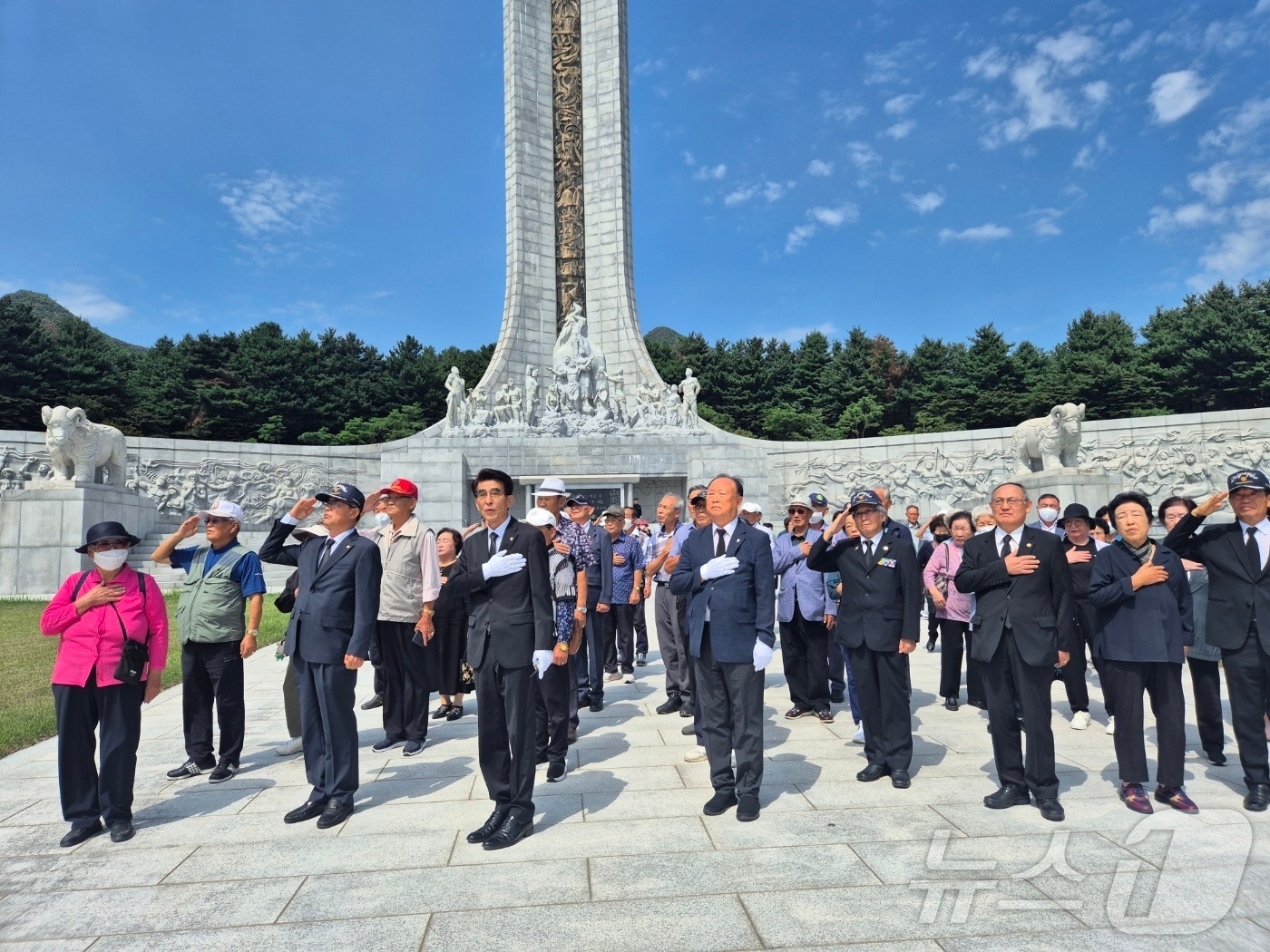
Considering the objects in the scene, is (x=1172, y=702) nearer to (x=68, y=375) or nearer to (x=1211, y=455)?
(x=1211, y=455)

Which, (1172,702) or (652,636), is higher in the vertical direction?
(1172,702)

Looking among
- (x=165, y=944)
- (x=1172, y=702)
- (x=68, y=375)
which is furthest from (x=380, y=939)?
(x=68, y=375)

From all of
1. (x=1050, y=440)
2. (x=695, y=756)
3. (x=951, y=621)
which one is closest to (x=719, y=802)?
(x=695, y=756)

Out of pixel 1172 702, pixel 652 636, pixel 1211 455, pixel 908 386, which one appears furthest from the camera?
pixel 908 386

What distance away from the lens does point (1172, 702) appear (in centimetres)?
399

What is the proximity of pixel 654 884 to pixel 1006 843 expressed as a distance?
171cm

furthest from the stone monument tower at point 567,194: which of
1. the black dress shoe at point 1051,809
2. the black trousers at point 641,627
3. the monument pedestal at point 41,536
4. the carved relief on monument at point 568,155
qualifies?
the black dress shoe at point 1051,809

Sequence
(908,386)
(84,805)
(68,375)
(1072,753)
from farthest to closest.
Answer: (908,386)
(68,375)
(1072,753)
(84,805)

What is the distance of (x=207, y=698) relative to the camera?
4.84 m

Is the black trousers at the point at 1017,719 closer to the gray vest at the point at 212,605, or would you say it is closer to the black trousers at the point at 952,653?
the black trousers at the point at 952,653

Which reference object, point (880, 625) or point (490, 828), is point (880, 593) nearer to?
point (880, 625)

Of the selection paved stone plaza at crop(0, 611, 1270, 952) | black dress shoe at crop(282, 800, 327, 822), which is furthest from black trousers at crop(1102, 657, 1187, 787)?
black dress shoe at crop(282, 800, 327, 822)

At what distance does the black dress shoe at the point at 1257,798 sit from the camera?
3.81m

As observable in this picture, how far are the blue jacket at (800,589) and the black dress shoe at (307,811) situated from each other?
3688mm
